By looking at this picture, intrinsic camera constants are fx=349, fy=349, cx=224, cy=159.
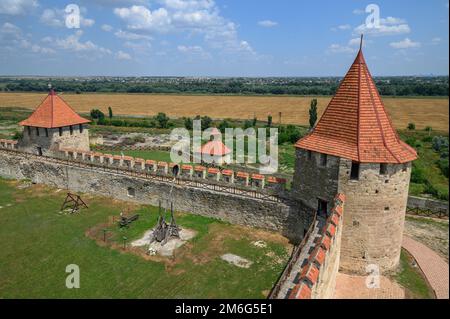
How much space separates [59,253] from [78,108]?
224 feet

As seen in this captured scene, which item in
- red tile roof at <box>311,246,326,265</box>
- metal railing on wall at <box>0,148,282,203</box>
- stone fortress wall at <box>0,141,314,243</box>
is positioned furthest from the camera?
metal railing on wall at <box>0,148,282,203</box>

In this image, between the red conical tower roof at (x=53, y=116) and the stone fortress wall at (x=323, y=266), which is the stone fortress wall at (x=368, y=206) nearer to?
the stone fortress wall at (x=323, y=266)

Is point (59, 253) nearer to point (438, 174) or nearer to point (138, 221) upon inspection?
point (138, 221)

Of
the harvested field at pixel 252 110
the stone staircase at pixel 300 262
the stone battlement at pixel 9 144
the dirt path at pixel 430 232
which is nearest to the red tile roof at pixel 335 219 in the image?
the stone staircase at pixel 300 262

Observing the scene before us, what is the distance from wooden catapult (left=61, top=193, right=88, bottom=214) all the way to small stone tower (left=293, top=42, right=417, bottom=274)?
13086 millimetres

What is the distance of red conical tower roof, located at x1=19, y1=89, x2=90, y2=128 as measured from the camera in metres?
22.1

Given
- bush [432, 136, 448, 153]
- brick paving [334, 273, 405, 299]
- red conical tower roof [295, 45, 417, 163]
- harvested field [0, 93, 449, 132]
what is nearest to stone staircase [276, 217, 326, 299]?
brick paving [334, 273, 405, 299]

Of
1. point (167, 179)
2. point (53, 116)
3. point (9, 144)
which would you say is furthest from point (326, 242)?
point (9, 144)

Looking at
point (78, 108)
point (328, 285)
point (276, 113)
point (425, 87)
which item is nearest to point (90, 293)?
point (328, 285)

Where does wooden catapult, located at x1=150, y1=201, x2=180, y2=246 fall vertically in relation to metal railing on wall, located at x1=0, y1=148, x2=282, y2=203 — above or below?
below

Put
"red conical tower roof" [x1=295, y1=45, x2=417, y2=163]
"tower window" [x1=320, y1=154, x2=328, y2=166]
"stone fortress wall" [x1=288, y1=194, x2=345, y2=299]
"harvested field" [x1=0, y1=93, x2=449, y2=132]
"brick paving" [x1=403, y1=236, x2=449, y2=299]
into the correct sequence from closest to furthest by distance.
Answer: "stone fortress wall" [x1=288, y1=194, x2=345, y2=299]
"brick paving" [x1=403, y1=236, x2=449, y2=299]
"red conical tower roof" [x1=295, y1=45, x2=417, y2=163]
"tower window" [x1=320, y1=154, x2=328, y2=166]
"harvested field" [x1=0, y1=93, x2=449, y2=132]

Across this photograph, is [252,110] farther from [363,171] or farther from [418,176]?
[363,171]

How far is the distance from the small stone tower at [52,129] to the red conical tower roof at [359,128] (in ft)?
53.7

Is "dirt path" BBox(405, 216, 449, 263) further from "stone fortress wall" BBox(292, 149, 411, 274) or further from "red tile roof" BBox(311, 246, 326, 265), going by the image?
"red tile roof" BBox(311, 246, 326, 265)
